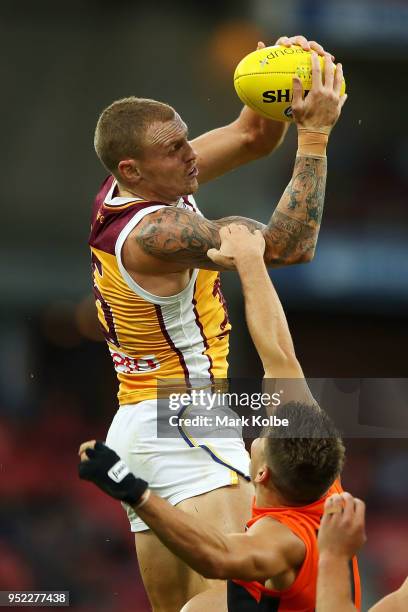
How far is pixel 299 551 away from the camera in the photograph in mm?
3727

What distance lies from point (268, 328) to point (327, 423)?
424 mm

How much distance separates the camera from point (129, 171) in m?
4.66

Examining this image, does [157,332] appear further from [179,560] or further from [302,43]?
[302,43]

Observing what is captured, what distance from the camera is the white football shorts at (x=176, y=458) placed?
457 centimetres

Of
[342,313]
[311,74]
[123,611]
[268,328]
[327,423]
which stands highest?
[311,74]

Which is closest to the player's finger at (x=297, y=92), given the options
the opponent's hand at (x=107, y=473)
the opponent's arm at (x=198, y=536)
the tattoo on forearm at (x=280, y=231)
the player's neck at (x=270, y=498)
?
the tattoo on forearm at (x=280, y=231)

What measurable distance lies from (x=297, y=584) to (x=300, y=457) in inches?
16.5

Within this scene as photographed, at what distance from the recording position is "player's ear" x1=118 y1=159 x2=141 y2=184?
4.64 meters

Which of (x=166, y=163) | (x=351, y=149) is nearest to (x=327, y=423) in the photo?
(x=166, y=163)

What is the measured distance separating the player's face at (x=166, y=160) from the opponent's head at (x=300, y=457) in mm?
1238

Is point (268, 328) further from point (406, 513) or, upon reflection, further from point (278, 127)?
point (406, 513)

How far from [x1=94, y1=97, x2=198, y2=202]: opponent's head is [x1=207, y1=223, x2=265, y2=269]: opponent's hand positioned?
48 cm

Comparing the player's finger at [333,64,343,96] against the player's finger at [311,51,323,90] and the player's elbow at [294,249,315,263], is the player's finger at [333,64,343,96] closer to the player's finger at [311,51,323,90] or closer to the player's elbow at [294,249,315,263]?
the player's finger at [311,51,323,90]

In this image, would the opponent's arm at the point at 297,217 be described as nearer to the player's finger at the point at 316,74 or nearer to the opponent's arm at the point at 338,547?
the player's finger at the point at 316,74
